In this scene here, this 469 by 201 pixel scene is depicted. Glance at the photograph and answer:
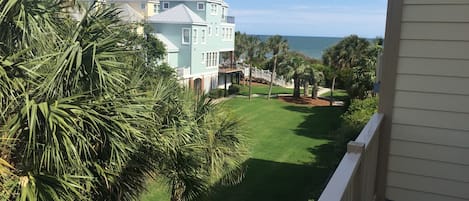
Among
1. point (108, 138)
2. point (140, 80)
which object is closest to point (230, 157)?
point (140, 80)

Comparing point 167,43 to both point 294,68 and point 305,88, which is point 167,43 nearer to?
point 294,68

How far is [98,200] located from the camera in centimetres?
518

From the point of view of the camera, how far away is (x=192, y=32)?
80.5 feet

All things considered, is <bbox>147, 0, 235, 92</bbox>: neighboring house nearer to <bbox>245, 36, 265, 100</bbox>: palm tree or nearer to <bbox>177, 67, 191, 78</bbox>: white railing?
<bbox>177, 67, 191, 78</bbox>: white railing

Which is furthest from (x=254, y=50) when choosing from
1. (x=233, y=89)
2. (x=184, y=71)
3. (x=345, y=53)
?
(x=184, y=71)

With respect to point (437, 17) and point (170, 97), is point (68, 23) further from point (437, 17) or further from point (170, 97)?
point (437, 17)

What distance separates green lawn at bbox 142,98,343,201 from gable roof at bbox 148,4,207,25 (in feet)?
19.6

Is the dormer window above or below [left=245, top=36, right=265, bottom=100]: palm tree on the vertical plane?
above

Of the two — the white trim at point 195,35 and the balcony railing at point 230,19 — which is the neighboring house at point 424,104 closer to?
the white trim at point 195,35

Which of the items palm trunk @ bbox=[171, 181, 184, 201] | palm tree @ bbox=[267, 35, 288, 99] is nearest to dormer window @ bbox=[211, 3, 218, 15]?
palm tree @ bbox=[267, 35, 288, 99]

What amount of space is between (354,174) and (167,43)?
23052 millimetres

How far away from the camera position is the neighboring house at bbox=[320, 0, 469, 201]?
288 centimetres

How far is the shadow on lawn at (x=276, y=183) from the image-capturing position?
428 inches

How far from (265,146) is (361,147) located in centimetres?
1473
